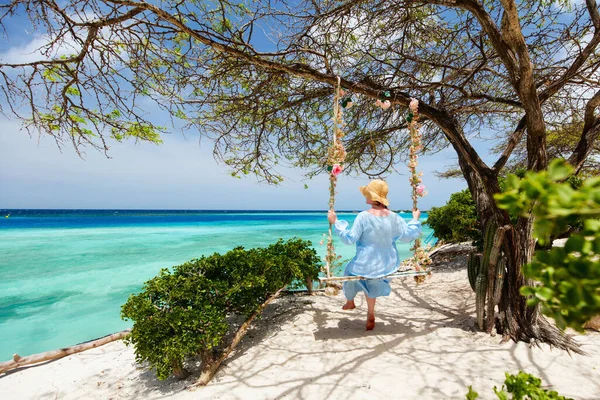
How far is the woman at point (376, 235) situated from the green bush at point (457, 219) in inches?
186

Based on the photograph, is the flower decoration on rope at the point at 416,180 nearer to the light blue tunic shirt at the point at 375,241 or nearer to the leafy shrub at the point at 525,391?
the light blue tunic shirt at the point at 375,241

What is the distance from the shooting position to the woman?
12.7 ft

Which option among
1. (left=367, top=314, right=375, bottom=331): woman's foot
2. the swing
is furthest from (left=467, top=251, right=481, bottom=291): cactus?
(left=367, top=314, right=375, bottom=331): woman's foot

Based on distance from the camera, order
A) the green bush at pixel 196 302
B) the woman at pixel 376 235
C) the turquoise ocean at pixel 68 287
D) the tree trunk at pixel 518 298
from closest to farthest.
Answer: the green bush at pixel 196 302, the tree trunk at pixel 518 298, the woman at pixel 376 235, the turquoise ocean at pixel 68 287

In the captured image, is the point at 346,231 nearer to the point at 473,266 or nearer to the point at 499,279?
the point at 499,279

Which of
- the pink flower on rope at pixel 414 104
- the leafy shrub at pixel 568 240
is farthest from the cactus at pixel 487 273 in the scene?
the leafy shrub at pixel 568 240

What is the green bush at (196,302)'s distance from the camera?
3211 mm

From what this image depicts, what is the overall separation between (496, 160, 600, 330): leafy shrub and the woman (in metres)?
2.94

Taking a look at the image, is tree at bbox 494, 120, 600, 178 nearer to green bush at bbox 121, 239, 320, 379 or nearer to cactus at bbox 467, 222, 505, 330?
cactus at bbox 467, 222, 505, 330

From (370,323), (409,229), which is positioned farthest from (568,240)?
(370,323)

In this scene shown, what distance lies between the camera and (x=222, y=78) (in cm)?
455

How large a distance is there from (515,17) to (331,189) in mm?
2344

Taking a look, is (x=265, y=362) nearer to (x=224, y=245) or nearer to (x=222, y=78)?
(x=222, y=78)

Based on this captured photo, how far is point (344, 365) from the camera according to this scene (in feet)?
10.8
